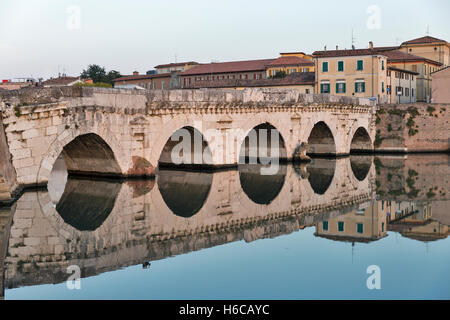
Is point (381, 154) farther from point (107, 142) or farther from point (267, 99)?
point (107, 142)

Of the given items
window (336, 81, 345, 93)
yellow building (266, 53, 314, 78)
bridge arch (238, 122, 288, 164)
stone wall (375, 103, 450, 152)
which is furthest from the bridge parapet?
yellow building (266, 53, 314, 78)

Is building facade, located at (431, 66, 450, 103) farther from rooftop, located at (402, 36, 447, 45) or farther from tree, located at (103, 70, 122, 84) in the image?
tree, located at (103, 70, 122, 84)

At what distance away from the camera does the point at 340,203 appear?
22.3m

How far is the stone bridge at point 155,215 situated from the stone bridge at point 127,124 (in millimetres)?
938

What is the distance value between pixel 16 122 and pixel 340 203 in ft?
37.9

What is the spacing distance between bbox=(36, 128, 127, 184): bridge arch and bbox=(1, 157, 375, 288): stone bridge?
2.61ft

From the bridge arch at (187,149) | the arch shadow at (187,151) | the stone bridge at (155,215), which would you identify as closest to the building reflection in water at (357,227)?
the stone bridge at (155,215)

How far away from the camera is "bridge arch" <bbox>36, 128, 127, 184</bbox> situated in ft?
70.4

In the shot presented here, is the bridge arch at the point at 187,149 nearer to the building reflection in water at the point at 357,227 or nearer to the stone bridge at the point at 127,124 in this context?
the stone bridge at the point at 127,124

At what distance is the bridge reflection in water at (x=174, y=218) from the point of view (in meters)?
14.2

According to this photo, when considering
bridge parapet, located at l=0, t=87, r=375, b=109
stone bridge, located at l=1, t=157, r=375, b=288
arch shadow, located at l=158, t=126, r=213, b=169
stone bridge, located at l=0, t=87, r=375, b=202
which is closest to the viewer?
stone bridge, located at l=1, t=157, r=375, b=288

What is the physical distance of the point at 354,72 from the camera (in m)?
50.5

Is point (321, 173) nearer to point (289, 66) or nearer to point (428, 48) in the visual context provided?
point (428, 48)

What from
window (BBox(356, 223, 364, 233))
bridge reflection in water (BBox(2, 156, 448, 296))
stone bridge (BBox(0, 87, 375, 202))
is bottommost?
window (BBox(356, 223, 364, 233))
